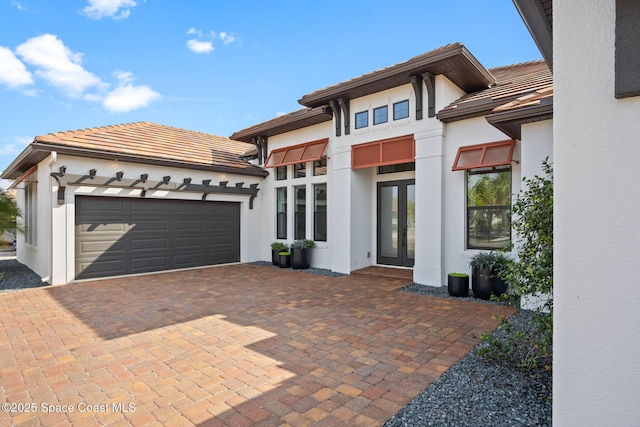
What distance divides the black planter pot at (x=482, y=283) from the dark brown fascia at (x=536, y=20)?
455 cm

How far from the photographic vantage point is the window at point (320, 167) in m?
11.1

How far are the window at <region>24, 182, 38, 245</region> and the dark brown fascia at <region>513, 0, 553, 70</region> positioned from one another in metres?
13.9

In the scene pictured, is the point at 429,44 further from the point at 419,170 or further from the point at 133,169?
the point at 133,169

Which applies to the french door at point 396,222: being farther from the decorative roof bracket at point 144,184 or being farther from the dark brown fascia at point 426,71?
the decorative roof bracket at point 144,184

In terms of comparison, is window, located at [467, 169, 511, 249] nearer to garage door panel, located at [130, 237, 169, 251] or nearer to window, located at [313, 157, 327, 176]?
window, located at [313, 157, 327, 176]

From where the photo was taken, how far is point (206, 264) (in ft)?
37.8

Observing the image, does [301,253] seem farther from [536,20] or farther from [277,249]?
[536,20]

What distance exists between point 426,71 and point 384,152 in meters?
2.34

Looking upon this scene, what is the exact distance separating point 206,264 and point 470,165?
905cm

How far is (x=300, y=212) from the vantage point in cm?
1189

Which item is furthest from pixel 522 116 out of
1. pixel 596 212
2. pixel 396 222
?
pixel 596 212

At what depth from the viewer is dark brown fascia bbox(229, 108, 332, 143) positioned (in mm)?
10688

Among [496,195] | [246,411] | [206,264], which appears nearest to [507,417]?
[246,411]

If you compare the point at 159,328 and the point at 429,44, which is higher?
the point at 429,44
